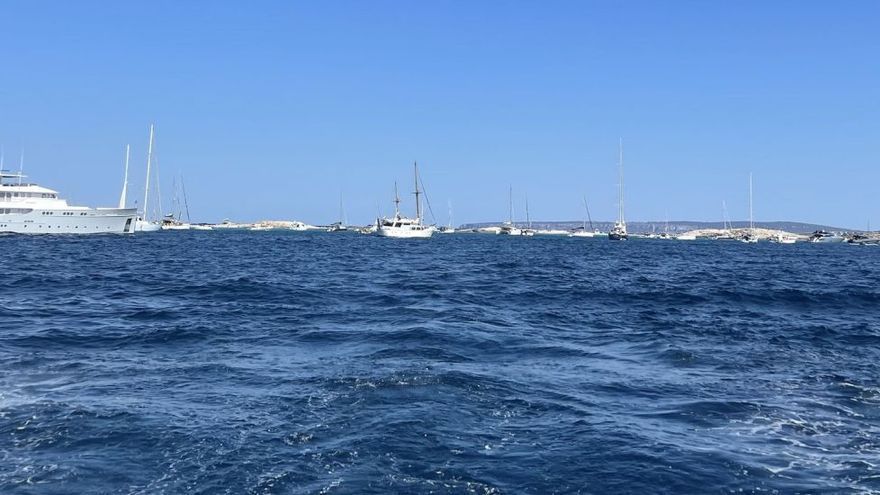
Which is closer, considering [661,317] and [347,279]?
[661,317]

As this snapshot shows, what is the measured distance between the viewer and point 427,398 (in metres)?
12.0

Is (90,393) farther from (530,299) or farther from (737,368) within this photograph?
(530,299)

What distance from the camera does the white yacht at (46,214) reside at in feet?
286

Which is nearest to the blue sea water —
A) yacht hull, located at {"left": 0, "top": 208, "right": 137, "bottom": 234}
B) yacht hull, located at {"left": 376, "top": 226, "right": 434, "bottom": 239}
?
yacht hull, located at {"left": 0, "top": 208, "right": 137, "bottom": 234}

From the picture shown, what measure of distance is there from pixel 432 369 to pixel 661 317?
1338 centimetres

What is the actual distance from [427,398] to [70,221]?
9530 cm

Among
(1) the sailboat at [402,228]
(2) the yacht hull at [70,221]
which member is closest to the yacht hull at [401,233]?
(1) the sailboat at [402,228]

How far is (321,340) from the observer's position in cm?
1800

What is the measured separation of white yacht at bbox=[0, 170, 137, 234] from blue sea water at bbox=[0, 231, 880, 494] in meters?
72.4

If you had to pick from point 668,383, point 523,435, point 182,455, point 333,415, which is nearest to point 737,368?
point 668,383

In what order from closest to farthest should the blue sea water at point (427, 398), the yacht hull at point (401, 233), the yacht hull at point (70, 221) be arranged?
the blue sea water at point (427, 398), the yacht hull at point (70, 221), the yacht hull at point (401, 233)

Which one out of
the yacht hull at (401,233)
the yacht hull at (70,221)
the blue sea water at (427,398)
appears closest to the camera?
the blue sea water at (427,398)

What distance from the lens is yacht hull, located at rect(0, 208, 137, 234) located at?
8685 centimetres

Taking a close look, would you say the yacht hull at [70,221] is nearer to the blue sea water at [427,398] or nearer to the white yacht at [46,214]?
the white yacht at [46,214]
